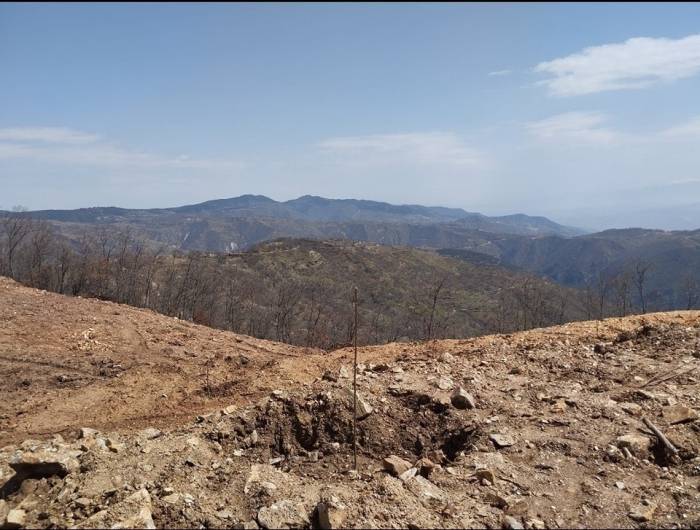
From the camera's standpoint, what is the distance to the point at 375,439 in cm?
781

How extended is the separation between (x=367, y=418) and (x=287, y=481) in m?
2.04

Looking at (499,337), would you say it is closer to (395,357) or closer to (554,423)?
(395,357)

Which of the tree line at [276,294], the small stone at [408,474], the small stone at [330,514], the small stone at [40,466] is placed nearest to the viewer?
the small stone at [330,514]

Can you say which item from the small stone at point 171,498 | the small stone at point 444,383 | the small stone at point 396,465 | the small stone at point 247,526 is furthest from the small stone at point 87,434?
the small stone at point 444,383

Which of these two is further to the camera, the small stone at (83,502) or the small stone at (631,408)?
the small stone at (631,408)

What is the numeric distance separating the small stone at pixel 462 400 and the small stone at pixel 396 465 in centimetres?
191

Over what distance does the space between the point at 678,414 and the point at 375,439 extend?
5.00 meters

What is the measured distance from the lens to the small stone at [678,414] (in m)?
7.57

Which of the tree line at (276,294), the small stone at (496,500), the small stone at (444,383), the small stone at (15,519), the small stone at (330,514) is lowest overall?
the tree line at (276,294)

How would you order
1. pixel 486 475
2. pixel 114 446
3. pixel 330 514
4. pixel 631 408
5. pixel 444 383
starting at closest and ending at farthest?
1. pixel 330 514
2. pixel 486 475
3. pixel 114 446
4. pixel 631 408
5. pixel 444 383

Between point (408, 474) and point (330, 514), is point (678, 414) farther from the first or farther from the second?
point (330, 514)

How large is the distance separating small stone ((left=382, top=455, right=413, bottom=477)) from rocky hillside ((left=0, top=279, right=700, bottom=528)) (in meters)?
0.02

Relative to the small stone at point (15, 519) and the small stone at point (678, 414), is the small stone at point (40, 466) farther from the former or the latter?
the small stone at point (678, 414)

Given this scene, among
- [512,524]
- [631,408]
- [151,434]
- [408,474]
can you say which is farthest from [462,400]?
[151,434]
